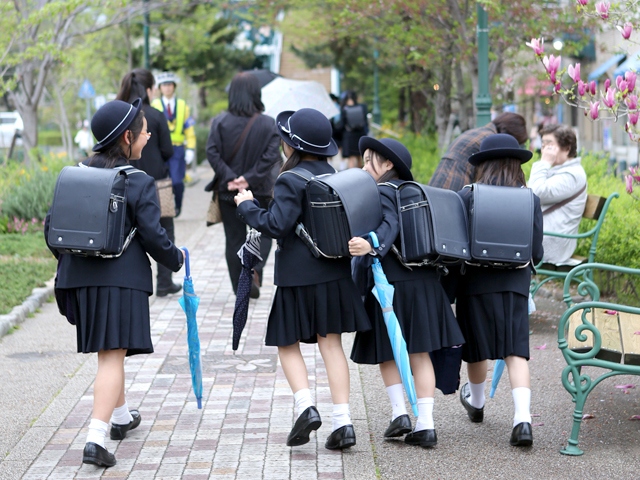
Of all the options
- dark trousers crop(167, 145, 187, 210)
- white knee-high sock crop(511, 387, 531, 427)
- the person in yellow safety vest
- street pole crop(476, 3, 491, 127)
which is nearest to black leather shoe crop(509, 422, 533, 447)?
white knee-high sock crop(511, 387, 531, 427)

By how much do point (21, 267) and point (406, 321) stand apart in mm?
6113

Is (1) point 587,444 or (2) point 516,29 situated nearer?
(1) point 587,444

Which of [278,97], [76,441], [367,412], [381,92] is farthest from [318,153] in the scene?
[381,92]

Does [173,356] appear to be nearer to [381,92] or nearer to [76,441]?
[76,441]

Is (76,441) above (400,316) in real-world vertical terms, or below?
below

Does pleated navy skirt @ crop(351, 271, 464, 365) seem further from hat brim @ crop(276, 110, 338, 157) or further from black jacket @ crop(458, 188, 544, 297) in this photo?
hat brim @ crop(276, 110, 338, 157)

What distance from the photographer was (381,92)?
112 ft

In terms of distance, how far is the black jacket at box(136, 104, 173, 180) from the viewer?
8.49 meters

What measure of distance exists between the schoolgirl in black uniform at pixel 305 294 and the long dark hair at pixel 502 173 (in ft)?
2.63

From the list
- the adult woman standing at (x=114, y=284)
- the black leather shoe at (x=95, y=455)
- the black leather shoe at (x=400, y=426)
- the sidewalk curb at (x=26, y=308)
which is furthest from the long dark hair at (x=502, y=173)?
the sidewalk curb at (x=26, y=308)

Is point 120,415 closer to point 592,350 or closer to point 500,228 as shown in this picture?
point 500,228

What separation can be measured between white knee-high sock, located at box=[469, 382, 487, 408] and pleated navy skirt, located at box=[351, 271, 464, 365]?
0.53 meters

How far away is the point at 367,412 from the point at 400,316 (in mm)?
929

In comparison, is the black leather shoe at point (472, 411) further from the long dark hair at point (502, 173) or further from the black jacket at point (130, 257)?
the black jacket at point (130, 257)
